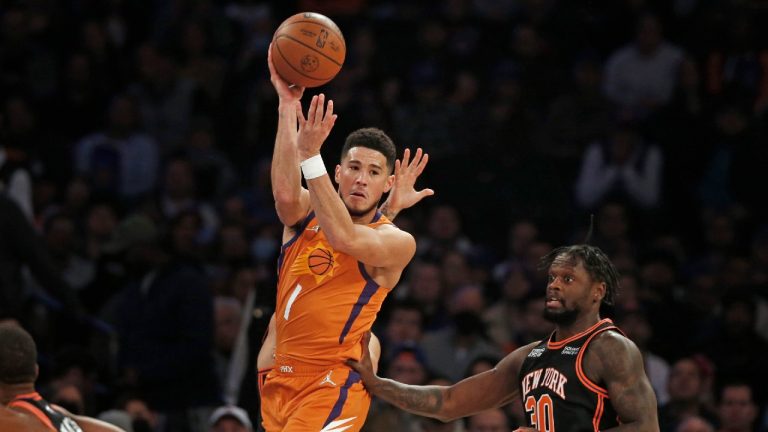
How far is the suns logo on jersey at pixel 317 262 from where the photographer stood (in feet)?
22.2

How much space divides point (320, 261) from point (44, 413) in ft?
5.15

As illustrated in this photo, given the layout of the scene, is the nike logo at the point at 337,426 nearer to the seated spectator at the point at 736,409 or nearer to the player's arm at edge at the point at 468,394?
the player's arm at edge at the point at 468,394

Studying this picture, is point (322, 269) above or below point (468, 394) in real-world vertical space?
above

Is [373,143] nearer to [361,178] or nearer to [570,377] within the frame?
[361,178]

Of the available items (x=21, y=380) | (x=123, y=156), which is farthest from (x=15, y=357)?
(x=123, y=156)

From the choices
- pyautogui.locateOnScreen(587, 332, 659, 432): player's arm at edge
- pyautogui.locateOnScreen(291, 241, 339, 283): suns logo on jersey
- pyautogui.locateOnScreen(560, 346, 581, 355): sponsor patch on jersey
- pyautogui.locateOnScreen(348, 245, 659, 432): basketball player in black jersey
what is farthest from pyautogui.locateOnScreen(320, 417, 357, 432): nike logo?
pyautogui.locateOnScreen(587, 332, 659, 432): player's arm at edge

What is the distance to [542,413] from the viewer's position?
687 centimetres

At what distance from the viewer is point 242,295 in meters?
11.6

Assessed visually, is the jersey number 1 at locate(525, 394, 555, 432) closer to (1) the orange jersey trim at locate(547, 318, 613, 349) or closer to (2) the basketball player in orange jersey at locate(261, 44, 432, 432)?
(1) the orange jersey trim at locate(547, 318, 613, 349)

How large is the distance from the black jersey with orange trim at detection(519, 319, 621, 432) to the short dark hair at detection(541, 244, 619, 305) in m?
0.23

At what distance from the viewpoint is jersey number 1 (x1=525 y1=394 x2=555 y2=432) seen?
6.82 meters

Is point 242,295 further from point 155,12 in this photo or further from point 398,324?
point 155,12

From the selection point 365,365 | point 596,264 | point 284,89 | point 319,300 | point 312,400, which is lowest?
point 312,400

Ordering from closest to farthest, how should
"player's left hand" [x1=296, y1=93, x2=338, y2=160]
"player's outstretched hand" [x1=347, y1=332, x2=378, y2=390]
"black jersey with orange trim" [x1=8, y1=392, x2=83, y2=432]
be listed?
"black jersey with orange trim" [x1=8, y1=392, x2=83, y2=432] → "player's left hand" [x1=296, y1=93, x2=338, y2=160] → "player's outstretched hand" [x1=347, y1=332, x2=378, y2=390]
